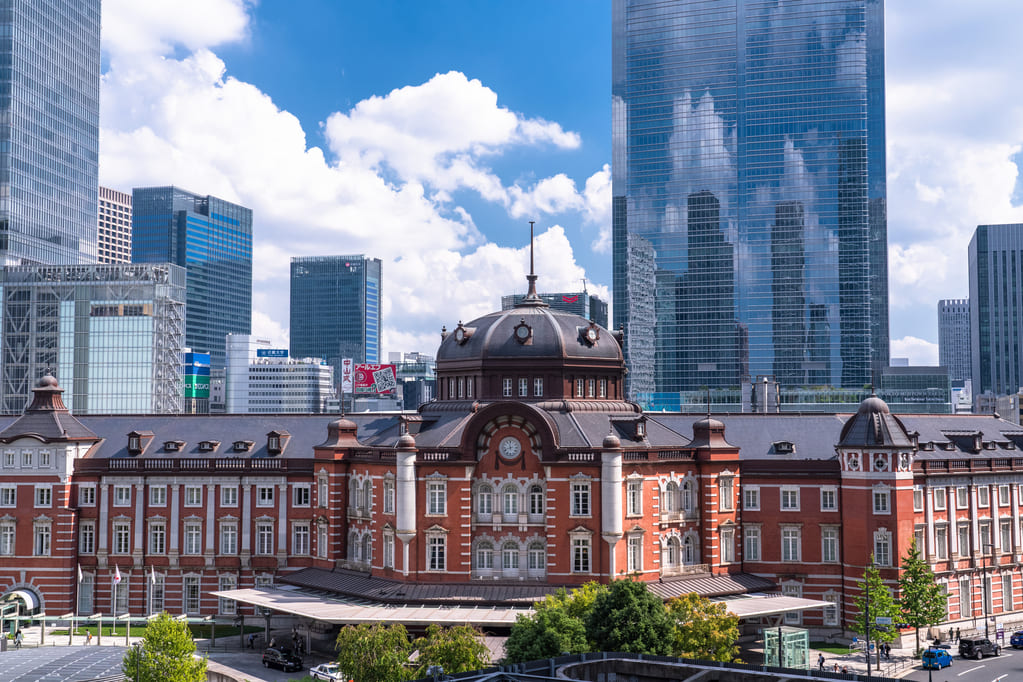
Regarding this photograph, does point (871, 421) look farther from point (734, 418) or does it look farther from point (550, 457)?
point (550, 457)

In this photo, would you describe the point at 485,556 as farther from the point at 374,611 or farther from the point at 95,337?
the point at 95,337

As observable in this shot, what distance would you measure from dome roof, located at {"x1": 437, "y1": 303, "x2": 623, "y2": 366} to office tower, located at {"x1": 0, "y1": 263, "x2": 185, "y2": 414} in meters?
110

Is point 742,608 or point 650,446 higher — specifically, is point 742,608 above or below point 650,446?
below

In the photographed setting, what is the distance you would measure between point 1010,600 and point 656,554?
29528 millimetres

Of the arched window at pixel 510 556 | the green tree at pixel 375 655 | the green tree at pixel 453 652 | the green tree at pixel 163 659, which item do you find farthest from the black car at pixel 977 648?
the green tree at pixel 163 659

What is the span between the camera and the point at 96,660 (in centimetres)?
6444

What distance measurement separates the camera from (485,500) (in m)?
76.2

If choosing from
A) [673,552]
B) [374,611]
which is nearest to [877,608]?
[673,552]

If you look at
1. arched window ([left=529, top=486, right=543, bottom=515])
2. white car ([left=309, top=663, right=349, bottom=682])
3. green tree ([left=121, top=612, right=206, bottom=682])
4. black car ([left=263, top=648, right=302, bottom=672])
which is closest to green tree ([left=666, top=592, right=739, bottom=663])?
arched window ([left=529, top=486, right=543, bottom=515])

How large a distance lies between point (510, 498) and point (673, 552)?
13.1 metres

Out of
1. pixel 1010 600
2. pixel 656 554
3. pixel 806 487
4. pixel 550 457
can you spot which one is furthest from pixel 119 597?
pixel 1010 600

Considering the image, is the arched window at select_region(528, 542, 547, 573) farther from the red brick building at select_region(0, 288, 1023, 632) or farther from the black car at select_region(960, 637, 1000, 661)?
the black car at select_region(960, 637, 1000, 661)

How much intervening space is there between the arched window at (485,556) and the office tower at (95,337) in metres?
119

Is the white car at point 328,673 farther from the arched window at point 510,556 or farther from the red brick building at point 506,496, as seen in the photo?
the arched window at point 510,556
